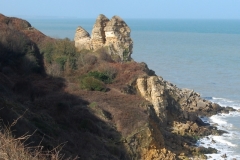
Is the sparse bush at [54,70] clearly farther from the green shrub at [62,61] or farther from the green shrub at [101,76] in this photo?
the green shrub at [101,76]

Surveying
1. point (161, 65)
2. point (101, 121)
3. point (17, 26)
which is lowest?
point (161, 65)

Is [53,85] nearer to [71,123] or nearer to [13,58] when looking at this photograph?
[13,58]

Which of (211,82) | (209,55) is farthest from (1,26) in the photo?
(209,55)

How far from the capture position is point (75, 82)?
27641mm

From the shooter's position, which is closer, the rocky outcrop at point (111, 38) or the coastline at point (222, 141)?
the coastline at point (222, 141)

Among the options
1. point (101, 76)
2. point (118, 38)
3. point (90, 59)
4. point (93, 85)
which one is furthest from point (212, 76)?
point (93, 85)

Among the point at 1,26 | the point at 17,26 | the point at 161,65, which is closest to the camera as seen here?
the point at 1,26

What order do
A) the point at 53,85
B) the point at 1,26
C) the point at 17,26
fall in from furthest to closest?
1. the point at 17,26
2. the point at 1,26
3. the point at 53,85

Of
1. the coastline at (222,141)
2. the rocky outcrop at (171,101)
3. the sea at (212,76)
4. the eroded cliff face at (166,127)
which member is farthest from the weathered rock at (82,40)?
the coastline at (222,141)

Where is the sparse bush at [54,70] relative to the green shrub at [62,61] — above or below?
below

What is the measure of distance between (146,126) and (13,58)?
13.2 metres

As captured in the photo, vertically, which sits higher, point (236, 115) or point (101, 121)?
point (101, 121)

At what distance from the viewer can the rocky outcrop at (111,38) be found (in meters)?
32.6

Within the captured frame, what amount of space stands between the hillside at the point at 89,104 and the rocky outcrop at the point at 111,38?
1.69 feet
